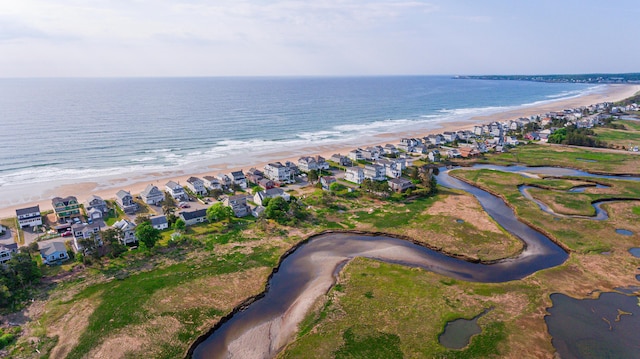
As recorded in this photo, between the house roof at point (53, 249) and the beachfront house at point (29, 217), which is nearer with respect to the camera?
the house roof at point (53, 249)

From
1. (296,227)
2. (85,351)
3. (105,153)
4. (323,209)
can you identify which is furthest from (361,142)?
(85,351)

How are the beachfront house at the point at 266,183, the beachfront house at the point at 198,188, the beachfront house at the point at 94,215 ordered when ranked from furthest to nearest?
the beachfront house at the point at 266,183 < the beachfront house at the point at 198,188 < the beachfront house at the point at 94,215

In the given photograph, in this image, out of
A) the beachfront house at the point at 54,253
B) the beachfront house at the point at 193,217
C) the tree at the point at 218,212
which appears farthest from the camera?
the tree at the point at 218,212

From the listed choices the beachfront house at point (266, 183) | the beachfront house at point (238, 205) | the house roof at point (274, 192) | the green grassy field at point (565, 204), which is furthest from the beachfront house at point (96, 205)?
the green grassy field at point (565, 204)

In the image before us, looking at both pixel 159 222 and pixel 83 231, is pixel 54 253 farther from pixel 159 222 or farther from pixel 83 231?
pixel 159 222

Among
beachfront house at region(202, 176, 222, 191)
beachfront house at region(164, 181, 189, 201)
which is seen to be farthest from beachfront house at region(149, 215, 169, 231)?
beachfront house at region(202, 176, 222, 191)

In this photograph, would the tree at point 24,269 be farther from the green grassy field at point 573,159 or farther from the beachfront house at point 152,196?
the green grassy field at point 573,159

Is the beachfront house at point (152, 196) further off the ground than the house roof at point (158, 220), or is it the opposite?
the beachfront house at point (152, 196)
